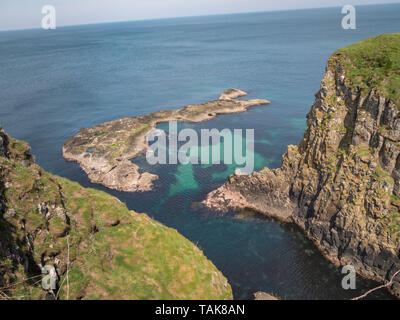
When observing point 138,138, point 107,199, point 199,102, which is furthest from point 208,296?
point 199,102

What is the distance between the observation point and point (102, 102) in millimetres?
124938

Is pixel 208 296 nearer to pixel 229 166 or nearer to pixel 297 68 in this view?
pixel 229 166

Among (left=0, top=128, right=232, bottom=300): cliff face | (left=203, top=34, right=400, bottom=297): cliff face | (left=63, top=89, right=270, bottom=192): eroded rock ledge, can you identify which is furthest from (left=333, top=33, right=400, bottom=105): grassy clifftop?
(left=63, top=89, right=270, bottom=192): eroded rock ledge

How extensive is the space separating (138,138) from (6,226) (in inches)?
2597

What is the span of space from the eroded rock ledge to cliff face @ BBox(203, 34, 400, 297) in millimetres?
34881

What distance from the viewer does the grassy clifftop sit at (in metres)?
40.2

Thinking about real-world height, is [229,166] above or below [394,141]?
below

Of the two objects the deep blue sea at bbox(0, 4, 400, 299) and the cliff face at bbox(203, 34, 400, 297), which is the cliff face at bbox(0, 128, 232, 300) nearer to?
the deep blue sea at bbox(0, 4, 400, 299)

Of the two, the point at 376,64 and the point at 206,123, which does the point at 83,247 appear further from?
the point at 206,123

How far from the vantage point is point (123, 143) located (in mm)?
82500

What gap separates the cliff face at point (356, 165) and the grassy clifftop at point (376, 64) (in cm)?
12

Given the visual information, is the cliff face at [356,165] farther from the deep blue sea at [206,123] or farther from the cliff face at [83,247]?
the cliff face at [83,247]

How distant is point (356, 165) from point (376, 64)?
623 inches

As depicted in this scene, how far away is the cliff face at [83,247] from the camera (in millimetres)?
22391
